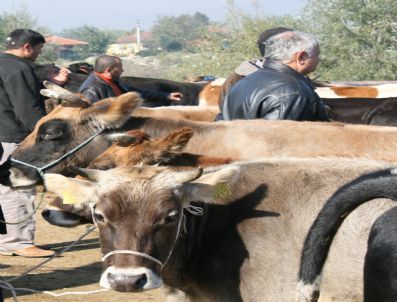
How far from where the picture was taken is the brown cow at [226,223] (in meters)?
4.62

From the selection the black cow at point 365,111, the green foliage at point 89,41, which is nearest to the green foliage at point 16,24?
the black cow at point 365,111

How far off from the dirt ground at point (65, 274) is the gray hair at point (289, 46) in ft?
7.25

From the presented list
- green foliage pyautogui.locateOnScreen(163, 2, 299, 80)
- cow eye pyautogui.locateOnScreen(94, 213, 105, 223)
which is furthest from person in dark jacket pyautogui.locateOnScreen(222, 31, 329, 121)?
green foliage pyautogui.locateOnScreen(163, 2, 299, 80)

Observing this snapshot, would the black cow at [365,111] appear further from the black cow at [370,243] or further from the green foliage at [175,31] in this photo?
the green foliage at [175,31]

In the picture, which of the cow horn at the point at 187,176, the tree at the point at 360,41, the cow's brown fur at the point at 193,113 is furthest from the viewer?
the tree at the point at 360,41

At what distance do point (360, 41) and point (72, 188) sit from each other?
21450 mm

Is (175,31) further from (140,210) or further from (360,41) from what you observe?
(140,210)

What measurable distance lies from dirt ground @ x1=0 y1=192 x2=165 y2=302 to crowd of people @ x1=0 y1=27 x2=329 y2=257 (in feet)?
1.09

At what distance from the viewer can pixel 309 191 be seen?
16.9 feet

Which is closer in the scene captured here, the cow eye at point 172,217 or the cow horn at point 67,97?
the cow eye at point 172,217

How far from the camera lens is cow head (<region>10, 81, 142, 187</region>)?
24.3 feet

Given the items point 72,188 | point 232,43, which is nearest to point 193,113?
point 72,188

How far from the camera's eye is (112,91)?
9820 millimetres

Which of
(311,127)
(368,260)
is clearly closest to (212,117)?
(311,127)
